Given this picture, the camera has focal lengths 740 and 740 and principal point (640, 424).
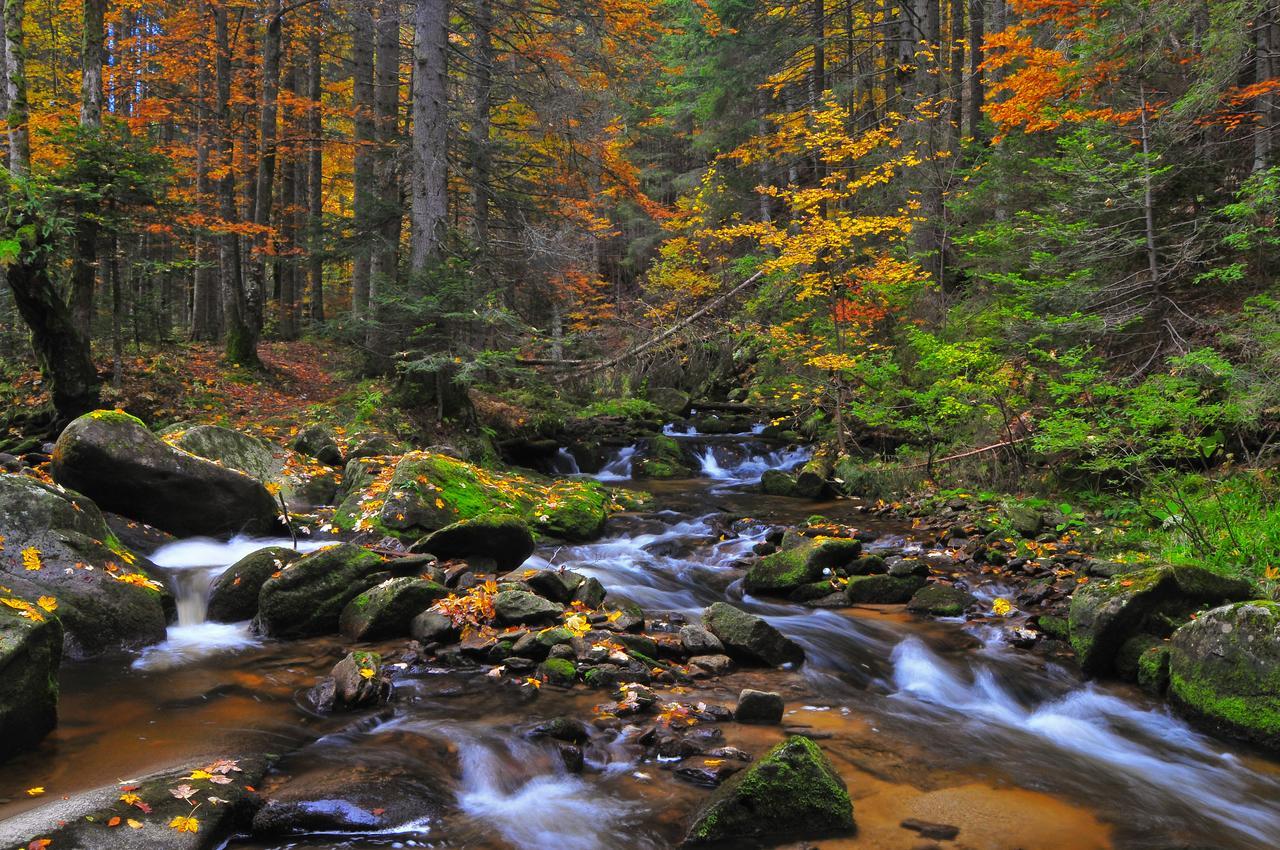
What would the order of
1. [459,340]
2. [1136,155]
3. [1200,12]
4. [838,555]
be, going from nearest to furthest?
[838,555]
[1136,155]
[1200,12]
[459,340]

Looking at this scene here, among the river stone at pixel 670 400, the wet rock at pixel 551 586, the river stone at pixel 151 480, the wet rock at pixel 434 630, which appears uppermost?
the river stone at pixel 670 400

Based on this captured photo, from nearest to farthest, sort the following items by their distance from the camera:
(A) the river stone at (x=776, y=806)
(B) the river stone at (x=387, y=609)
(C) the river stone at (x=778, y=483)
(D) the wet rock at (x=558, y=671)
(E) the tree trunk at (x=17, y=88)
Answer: (A) the river stone at (x=776, y=806)
(D) the wet rock at (x=558, y=671)
(B) the river stone at (x=387, y=609)
(E) the tree trunk at (x=17, y=88)
(C) the river stone at (x=778, y=483)

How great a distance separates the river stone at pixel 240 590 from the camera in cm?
662

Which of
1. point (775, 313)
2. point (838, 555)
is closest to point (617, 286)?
point (775, 313)

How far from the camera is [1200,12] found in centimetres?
1062

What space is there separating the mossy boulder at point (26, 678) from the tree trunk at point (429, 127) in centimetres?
934

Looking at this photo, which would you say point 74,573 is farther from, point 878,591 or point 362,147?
point 362,147

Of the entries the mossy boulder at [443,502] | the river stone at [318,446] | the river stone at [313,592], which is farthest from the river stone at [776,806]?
the river stone at [318,446]

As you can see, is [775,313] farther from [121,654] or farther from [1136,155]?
[121,654]

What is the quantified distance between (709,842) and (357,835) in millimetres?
1775

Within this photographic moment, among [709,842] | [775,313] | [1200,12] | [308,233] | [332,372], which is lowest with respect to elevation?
[709,842]

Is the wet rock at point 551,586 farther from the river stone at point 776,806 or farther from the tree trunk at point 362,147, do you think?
the tree trunk at point 362,147

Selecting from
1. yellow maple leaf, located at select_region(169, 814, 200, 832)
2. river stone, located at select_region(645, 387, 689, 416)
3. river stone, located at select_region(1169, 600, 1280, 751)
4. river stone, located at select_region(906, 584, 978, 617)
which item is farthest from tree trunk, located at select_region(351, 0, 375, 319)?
river stone, located at select_region(1169, 600, 1280, 751)

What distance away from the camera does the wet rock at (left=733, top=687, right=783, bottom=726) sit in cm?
511
